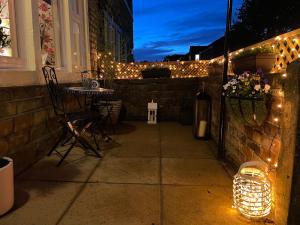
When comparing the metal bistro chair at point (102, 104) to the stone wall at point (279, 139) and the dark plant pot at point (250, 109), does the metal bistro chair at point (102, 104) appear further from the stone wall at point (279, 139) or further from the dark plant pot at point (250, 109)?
the stone wall at point (279, 139)

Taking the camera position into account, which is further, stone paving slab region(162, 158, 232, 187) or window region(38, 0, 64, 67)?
window region(38, 0, 64, 67)

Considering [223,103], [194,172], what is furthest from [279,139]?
[223,103]

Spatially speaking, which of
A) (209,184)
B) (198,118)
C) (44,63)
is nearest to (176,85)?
(198,118)

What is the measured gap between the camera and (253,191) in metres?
1.67

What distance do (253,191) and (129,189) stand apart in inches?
43.8

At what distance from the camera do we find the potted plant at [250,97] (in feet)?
5.85

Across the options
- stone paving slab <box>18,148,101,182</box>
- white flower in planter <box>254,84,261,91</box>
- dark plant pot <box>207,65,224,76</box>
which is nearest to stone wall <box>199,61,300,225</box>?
white flower in planter <box>254,84,261,91</box>

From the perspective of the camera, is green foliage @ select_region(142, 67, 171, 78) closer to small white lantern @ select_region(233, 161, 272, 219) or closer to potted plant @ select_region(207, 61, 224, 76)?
potted plant @ select_region(207, 61, 224, 76)

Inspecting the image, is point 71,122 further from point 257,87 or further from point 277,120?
point 277,120

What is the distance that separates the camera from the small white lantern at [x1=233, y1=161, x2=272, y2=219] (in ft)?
5.45

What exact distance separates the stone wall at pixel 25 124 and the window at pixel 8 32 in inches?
14.2

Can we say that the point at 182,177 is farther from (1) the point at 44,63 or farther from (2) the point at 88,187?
(1) the point at 44,63

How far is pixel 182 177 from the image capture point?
96.6 inches

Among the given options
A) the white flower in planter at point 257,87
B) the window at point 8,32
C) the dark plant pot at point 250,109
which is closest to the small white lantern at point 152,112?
the window at point 8,32
